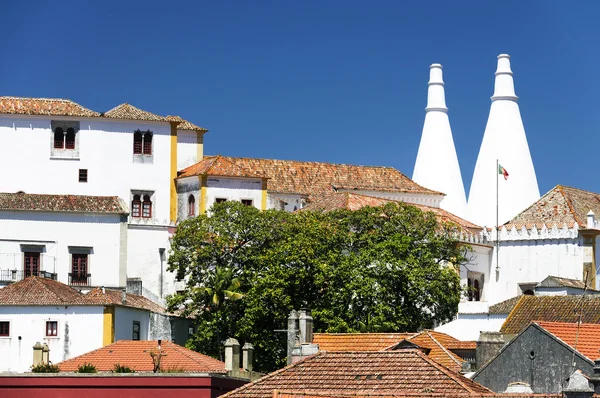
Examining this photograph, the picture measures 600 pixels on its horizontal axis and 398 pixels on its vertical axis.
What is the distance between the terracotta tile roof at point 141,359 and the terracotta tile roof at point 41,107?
24.9m

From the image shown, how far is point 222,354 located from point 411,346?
22.7 metres

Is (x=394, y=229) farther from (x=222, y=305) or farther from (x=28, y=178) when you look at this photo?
(x=28, y=178)

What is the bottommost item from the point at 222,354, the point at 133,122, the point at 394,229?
the point at 222,354

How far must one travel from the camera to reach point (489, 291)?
287 feet

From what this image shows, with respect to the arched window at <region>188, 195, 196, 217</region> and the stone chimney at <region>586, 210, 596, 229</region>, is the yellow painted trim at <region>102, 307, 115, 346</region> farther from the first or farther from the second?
the stone chimney at <region>586, 210, 596, 229</region>

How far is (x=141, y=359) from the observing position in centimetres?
6303

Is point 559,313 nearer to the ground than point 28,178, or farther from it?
nearer to the ground

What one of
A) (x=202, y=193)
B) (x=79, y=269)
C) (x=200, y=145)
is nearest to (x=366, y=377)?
(x=79, y=269)

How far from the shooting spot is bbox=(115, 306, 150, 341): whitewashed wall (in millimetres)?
75375

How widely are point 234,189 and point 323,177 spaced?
27.0 ft

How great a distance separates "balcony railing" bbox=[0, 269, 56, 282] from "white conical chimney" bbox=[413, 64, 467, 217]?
2780cm

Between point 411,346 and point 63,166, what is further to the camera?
point 63,166

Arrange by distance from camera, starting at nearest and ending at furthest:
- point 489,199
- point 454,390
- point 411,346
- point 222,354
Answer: point 454,390, point 411,346, point 222,354, point 489,199

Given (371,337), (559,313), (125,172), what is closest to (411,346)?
(371,337)
